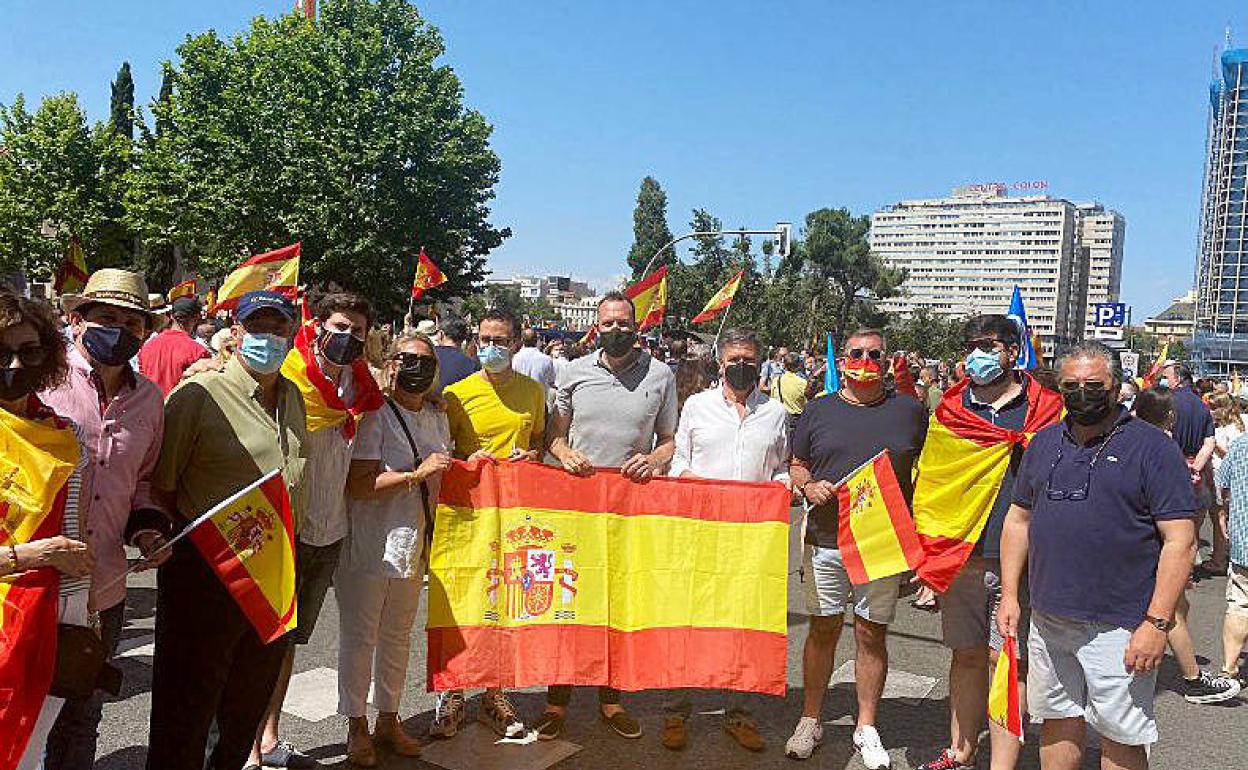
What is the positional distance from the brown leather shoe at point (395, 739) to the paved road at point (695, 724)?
7cm

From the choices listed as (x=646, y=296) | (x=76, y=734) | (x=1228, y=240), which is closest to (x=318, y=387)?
(x=76, y=734)

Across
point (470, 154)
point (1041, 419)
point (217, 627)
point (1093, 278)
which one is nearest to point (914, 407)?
point (1041, 419)

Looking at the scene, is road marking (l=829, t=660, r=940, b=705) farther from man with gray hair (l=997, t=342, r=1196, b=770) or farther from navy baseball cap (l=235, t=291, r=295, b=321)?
navy baseball cap (l=235, t=291, r=295, b=321)

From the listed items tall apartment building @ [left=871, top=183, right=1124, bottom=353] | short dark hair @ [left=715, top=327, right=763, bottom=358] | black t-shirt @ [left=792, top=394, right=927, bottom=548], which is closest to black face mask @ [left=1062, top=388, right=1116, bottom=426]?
black t-shirt @ [left=792, top=394, right=927, bottom=548]

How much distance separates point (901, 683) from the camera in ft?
20.8

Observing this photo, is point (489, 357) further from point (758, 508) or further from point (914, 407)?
point (914, 407)

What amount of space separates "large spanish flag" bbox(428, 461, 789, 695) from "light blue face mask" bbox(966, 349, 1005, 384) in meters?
1.15

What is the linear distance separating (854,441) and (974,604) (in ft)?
3.28

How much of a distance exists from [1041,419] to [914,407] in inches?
25.5

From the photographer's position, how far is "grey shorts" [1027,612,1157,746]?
3777mm

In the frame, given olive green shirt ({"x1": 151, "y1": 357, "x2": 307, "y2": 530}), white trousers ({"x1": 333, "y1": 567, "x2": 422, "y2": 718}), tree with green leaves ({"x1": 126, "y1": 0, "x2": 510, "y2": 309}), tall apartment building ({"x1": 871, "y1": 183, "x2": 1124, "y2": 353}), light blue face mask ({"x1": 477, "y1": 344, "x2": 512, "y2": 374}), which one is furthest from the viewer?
tall apartment building ({"x1": 871, "y1": 183, "x2": 1124, "y2": 353})

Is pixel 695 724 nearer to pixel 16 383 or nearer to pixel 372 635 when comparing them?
pixel 372 635

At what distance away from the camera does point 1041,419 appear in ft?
15.9

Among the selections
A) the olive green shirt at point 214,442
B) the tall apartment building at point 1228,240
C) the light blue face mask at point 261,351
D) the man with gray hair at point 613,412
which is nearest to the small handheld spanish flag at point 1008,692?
the man with gray hair at point 613,412
